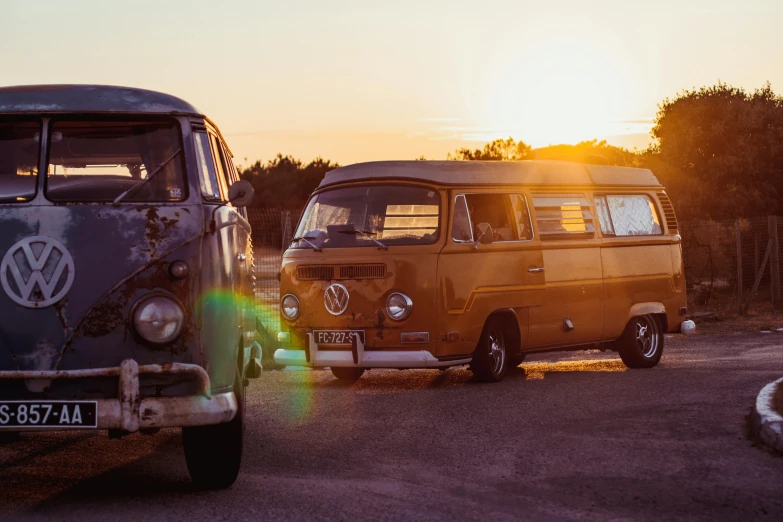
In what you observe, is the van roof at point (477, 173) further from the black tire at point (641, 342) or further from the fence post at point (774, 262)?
the fence post at point (774, 262)

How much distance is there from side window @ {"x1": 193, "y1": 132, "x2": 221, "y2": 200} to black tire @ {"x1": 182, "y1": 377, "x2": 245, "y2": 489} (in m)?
1.21

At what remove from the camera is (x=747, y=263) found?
2902 centimetres

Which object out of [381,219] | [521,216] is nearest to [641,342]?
[521,216]

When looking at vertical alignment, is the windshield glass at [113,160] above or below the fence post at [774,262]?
above

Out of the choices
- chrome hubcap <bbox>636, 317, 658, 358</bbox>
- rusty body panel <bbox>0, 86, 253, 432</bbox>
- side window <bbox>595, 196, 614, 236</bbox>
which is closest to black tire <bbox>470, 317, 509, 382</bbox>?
side window <bbox>595, 196, 614, 236</bbox>

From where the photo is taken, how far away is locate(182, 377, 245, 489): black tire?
732 cm

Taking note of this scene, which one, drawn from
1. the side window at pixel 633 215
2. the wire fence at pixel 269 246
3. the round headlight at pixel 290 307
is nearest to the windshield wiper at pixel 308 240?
the round headlight at pixel 290 307

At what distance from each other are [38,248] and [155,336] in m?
0.83

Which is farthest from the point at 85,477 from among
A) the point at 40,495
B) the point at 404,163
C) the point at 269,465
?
the point at 404,163

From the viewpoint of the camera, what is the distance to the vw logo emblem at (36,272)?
6816mm

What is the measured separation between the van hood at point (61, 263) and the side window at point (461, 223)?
21.6 ft

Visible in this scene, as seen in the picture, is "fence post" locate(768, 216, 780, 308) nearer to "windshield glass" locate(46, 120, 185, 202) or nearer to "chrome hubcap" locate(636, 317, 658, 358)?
"chrome hubcap" locate(636, 317, 658, 358)

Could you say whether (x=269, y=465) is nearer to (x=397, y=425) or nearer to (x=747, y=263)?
(x=397, y=425)

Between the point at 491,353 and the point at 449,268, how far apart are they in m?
1.25
